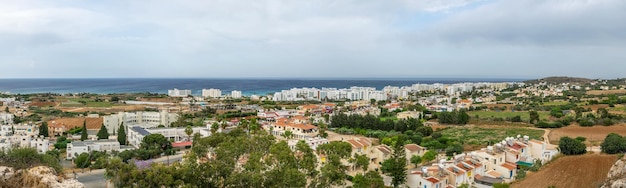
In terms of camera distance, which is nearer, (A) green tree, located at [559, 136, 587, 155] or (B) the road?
(B) the road

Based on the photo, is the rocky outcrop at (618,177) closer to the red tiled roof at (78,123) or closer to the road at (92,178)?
the road at (92,178)

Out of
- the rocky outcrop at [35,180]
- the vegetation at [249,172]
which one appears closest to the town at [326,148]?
the vegetation at [249,172]

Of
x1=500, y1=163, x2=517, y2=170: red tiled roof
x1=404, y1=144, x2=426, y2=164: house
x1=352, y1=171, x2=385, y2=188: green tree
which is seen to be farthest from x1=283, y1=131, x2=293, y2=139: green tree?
x1=352, y1=171, x2=385, y2=188: green tree

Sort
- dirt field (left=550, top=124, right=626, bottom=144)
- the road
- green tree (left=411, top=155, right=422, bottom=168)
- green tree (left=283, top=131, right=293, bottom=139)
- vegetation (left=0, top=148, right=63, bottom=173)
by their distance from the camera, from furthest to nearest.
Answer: green tree (left=283, top=131, right=293, bottom=139)
dirt field (left=550, top=124, right=626, bottom=144)
green tree (left=411, top=155, right=422, bottom=168)
the road
vegetation (left=0, top=148, right=63, bottom=173)

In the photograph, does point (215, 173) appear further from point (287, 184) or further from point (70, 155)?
point (70, 155)

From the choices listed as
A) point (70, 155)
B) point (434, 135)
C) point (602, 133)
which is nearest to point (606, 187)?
point (434, 135)

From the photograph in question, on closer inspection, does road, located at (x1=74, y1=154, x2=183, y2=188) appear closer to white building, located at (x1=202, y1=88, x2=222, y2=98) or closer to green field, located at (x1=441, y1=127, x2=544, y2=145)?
green field, located at (x1=441, y1=127, x2=544, y2=145)
